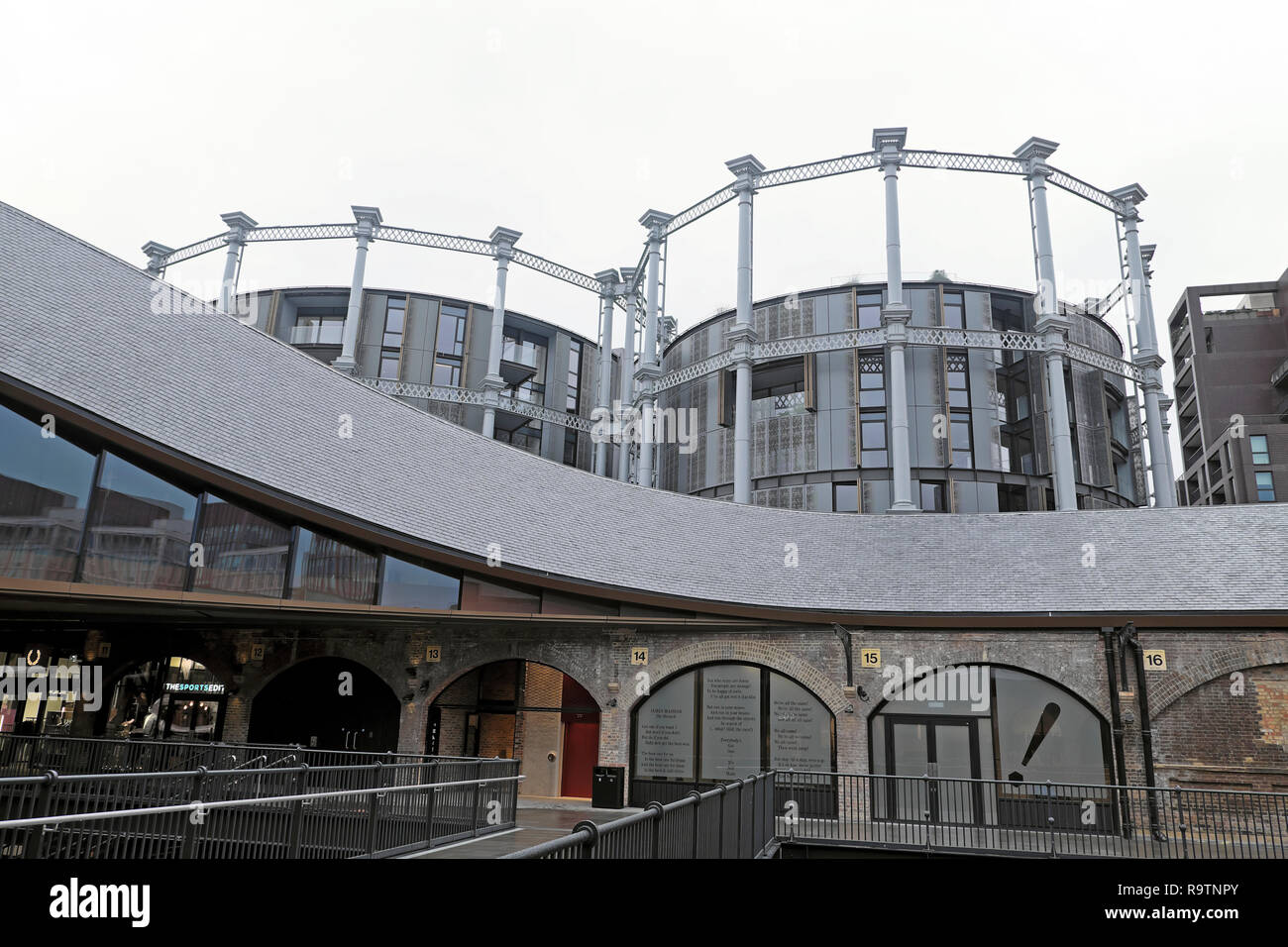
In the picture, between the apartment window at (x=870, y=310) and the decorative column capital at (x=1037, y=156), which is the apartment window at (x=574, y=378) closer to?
the apartment window at (x=870, y=310)

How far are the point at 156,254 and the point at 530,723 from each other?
3475 cm

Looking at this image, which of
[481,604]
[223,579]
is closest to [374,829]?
[223,579]

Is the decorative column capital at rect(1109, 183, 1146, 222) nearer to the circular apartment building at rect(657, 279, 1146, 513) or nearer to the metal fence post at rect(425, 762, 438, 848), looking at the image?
the circular apartment building at rect(657, 279, 1146, 513)

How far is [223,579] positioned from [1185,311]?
8090 cm

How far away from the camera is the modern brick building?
203 ft

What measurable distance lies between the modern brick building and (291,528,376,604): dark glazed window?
6342 cm

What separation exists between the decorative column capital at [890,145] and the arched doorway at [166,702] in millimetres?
27089

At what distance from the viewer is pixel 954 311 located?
35.4 metres

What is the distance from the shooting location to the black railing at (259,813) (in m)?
8.45

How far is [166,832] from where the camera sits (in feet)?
29.9

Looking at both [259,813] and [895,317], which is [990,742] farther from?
[895,317]

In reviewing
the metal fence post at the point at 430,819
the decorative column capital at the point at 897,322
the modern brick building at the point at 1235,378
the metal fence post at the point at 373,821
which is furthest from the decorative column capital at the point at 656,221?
the modern brick building at the point at 1235,378

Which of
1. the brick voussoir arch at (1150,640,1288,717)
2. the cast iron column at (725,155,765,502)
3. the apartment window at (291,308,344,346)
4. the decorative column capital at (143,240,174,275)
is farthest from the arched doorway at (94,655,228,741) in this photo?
the decorative column capital at (143,240,174,275)

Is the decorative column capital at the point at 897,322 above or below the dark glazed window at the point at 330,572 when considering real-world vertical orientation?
above
